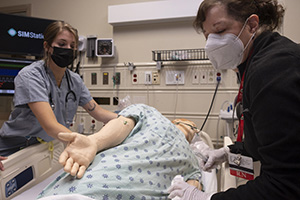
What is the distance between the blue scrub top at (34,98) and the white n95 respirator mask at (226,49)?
105 cm

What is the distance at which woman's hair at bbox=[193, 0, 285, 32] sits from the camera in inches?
34.1

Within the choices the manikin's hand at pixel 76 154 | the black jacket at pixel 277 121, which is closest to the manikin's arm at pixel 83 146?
the manikin's hand at pixel 76 154

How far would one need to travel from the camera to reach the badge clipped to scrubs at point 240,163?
3.23 ft

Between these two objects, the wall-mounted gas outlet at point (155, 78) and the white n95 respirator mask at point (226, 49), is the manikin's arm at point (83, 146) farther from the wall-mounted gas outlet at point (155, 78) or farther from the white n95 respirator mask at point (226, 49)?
the wall-mounted gas outlet at point (155, 78)

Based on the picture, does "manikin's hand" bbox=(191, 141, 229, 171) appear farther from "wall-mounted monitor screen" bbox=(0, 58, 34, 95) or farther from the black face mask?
"wall-mounted monitor screen" bbox=(0, 58, 34, 95)

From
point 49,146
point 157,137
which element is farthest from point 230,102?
point 49,146

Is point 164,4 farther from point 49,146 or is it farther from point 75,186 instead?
point 75,186

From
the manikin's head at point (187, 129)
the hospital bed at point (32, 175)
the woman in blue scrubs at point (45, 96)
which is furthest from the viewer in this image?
the manikin's head at point (187, 129)

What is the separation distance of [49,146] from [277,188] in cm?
140

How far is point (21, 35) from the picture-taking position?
226 cm

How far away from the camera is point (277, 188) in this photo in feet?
1.94

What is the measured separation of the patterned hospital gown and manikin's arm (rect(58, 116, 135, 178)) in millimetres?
36

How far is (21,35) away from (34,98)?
4.20 feet

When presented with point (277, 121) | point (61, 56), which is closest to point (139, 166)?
point (277, 121)
